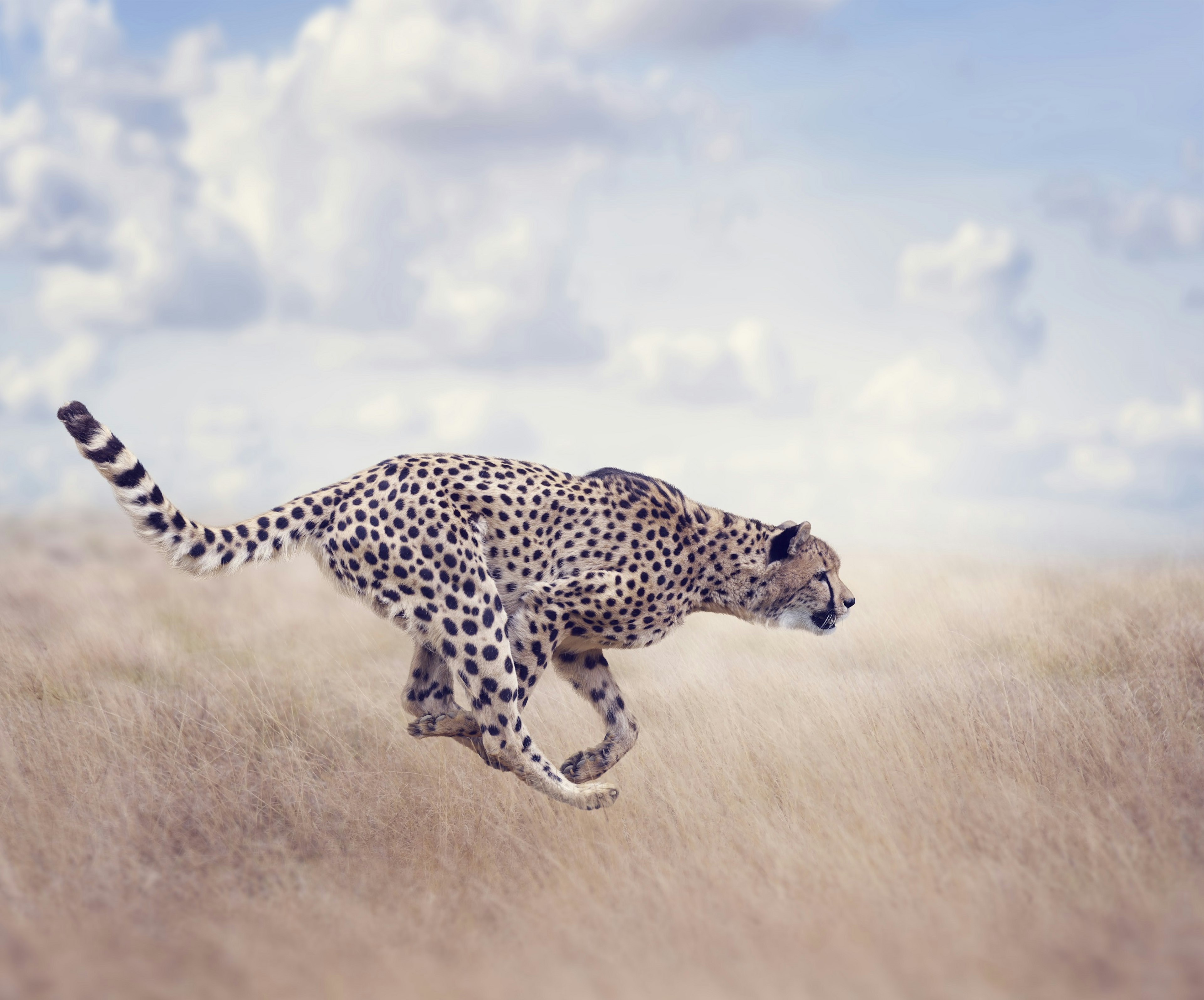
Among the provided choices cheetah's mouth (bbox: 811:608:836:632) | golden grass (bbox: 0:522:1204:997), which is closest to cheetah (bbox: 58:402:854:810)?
cheetah's mouth (bbox: 811:608:836:632)

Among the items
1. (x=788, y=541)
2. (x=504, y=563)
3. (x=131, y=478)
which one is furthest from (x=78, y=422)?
(x=788, y=541)

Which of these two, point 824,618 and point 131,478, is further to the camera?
point 824,618

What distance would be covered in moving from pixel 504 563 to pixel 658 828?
1.52 metres

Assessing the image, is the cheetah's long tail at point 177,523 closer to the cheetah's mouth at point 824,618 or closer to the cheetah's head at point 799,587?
the cheetah's head at point 799,587

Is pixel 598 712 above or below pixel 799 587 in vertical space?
below

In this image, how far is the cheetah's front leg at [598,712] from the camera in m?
5.24

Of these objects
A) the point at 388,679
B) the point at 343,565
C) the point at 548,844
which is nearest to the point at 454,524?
the point at 343,565

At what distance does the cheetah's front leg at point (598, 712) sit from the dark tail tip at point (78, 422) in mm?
2573

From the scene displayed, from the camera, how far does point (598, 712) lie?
5.47 meters

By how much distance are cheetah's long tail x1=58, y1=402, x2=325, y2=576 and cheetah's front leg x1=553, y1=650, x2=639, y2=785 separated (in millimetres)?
1583

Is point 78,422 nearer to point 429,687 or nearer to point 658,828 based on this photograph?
point 429,687

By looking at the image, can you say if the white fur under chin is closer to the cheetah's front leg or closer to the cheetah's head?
the cheetah's head

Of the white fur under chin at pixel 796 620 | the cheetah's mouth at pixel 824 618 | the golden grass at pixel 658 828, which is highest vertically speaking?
the cheetah's mouth at pixel 824 618

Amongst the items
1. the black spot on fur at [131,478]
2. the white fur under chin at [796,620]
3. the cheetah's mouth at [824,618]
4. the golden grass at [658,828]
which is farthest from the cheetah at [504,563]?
the golden grass at [658,828]
